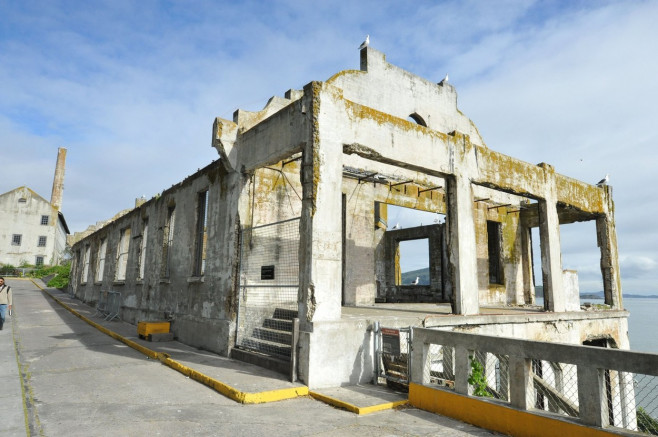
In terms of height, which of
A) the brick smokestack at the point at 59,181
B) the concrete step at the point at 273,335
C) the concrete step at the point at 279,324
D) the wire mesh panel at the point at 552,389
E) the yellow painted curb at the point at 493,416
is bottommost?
the wire mesh panel at the point at 552,389

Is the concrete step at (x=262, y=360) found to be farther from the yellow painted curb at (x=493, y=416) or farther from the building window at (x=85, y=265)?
the building window at (x=85, y=265)

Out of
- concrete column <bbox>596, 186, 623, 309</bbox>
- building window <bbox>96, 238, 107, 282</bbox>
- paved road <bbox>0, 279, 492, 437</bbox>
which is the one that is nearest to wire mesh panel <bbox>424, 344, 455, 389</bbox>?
paved road <bbox>0, 279, 492, 437</bbox>

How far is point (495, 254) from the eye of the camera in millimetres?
18828

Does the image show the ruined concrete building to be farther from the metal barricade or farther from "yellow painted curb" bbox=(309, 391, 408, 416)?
"yellow painted curb" bbox=(309, 391, 408, 416)

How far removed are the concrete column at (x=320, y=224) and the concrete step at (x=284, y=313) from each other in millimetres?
2309

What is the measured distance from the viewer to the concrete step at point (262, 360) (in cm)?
712

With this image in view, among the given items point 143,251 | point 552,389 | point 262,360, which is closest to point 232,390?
point 262,360

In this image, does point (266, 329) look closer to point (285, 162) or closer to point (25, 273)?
point (285, 162)

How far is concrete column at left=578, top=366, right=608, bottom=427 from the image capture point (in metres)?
4.11

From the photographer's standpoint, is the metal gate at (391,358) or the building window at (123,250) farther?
the building window at (123,250)

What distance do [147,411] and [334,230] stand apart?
3771 mm

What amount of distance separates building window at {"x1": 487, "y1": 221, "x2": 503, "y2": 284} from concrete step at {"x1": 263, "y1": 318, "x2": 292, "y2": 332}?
12366 mm

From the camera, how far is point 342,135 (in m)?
7.66

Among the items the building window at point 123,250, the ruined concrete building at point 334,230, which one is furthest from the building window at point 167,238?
the building window at point 123,250
